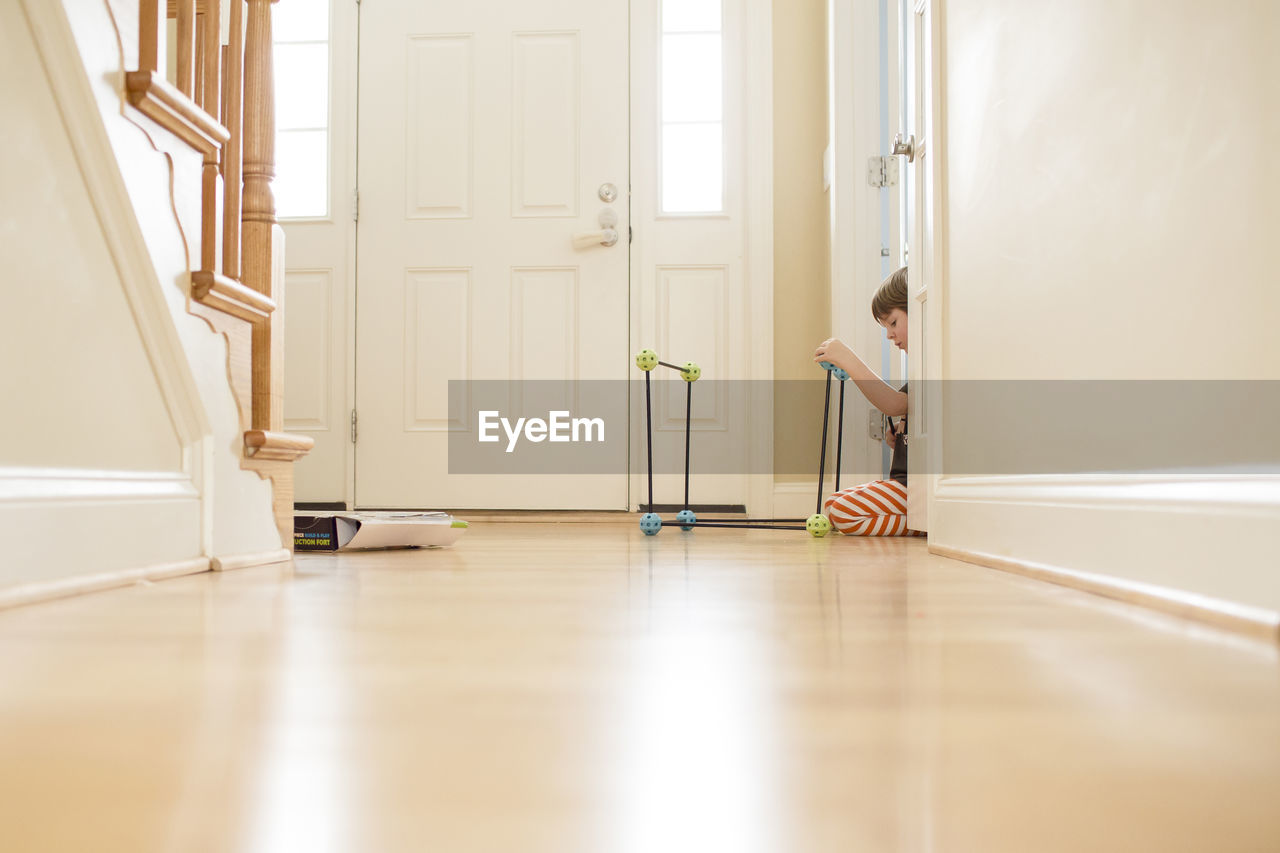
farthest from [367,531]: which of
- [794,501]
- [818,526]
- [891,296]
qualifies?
[794,501]

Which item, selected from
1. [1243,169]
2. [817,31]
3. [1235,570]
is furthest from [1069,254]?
[817,31]

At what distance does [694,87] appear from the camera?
331cm

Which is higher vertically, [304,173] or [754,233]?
[304,173]

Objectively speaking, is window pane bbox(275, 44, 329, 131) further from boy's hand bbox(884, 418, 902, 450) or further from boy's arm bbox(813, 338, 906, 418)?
boy's hand bbox(884, 418, 902, 450)

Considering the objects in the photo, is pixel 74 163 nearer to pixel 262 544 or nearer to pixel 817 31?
pixel 262 544

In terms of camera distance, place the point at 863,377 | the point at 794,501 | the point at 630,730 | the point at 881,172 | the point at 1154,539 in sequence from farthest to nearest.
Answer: the point at 794,501
the point at 881,172
the point at 863,377
the point at 1154,539
the point at 630,730

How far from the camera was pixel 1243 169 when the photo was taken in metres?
0.79

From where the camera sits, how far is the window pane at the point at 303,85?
3.37 metres

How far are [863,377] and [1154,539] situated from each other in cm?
151

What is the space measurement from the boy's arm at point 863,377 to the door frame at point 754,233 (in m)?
0.80

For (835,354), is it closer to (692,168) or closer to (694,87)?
(692,168)

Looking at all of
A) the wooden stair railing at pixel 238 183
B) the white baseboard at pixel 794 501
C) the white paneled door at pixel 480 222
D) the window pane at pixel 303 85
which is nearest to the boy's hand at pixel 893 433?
the white baseboard at pixel 794 501

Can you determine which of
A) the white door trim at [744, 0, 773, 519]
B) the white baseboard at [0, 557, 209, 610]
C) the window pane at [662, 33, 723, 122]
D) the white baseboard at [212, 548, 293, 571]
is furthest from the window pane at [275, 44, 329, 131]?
the white baseboard at [0, 557, 209, 610]

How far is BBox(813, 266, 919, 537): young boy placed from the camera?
7.23 feet
